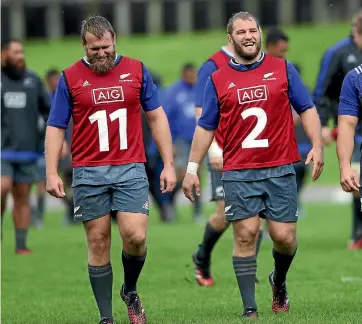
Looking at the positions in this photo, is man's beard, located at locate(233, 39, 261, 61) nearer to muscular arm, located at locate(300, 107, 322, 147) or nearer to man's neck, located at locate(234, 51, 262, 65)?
man's neck, located at locate(234, 51, 262, 65)

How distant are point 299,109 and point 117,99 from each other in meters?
1.39

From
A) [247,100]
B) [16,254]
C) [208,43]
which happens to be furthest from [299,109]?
[208,43]

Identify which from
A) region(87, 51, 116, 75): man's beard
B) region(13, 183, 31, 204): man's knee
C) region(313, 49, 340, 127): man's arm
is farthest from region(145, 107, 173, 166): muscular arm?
region(13, 183, 31, 204): man's knee

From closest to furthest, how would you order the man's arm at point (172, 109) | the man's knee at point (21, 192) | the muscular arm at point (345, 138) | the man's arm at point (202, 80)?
the muscular arm at point (345, 138)
the man's arm at point (202, 80)
the man's knee at point (21, 192)
the man's arm at point (172, 109)

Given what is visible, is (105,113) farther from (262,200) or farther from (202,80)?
(202,80)

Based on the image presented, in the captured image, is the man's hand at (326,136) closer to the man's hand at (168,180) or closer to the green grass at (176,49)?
the man's hand at (168,180)

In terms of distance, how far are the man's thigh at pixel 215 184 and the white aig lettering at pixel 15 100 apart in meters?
4.01

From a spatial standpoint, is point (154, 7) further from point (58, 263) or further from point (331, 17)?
point (58, 263)

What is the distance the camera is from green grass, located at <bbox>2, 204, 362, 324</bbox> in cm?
947

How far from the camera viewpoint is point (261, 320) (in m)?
8.81

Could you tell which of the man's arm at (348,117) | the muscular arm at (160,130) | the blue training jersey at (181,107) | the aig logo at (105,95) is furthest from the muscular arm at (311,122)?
the blue training jersey at (181,107)

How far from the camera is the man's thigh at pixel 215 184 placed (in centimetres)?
1110

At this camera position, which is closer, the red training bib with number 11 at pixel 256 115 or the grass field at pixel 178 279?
the red training bib with number 11 at pixel 256 115


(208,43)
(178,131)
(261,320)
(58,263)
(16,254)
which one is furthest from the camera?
(208,43)
